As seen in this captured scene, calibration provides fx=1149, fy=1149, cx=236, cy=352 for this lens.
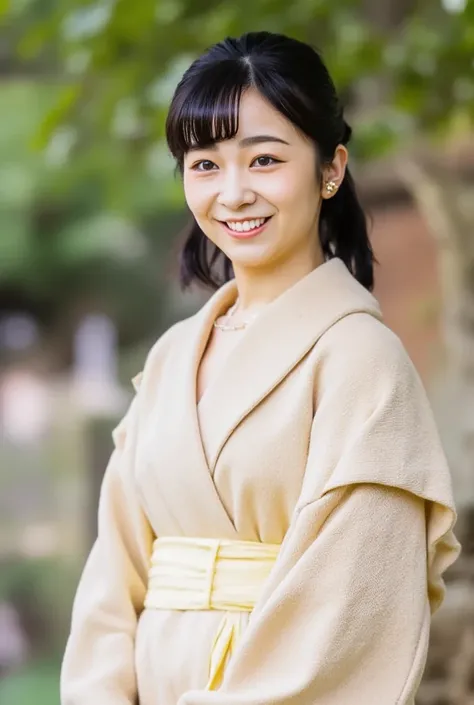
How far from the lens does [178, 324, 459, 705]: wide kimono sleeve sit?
1.36m

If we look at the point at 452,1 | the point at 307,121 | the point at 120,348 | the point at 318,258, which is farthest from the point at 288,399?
the point at 120,348

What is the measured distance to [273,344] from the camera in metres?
1.50

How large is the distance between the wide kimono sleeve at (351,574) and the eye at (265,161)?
0.29 metres

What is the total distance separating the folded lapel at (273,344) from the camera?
147 cm

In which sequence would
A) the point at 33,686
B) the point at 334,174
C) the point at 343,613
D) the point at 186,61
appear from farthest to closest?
the point at 33,686 < the point at 186,61 < the point at 334,174 < the point at 343,613

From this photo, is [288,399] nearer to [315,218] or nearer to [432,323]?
[315,218]

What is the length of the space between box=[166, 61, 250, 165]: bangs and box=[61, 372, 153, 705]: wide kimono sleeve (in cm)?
41

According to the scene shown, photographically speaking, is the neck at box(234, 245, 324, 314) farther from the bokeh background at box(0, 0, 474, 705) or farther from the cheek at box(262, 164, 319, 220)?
the bokeh background at box(0, 0, 474, 705)

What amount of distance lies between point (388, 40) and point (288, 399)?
7.22ft

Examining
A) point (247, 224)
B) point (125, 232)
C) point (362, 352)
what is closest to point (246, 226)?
point (247, 224)

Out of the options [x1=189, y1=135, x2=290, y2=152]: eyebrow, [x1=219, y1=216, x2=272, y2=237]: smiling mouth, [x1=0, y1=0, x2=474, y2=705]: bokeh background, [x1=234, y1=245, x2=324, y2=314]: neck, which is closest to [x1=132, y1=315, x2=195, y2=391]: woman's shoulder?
[x1=234, y1=245, x2=324, y2=314]: neck

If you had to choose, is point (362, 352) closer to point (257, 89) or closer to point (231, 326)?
point (231, 326)

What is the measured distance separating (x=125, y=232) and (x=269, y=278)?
410 centimetres

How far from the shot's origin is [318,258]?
161 cm
